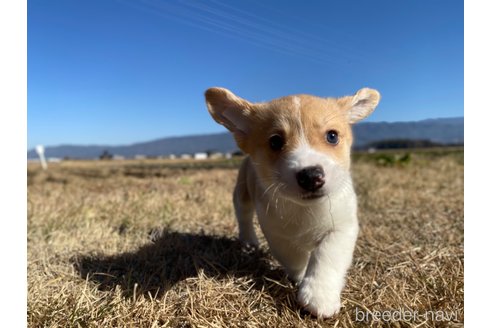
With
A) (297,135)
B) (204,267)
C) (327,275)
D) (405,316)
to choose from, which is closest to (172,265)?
(204,267)

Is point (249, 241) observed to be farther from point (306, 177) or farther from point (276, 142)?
point (306, 177)

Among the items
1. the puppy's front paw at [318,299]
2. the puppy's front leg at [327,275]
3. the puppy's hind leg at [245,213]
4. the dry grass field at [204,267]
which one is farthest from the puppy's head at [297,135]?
the puppy's hind leg at [245,213]


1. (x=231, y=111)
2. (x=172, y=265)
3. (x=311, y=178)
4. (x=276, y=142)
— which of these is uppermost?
(x=231, y=111)

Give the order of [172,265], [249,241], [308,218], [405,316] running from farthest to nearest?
[249,241] → [172,265] → [308,218] → [405,316]

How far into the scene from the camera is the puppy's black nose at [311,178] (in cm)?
207

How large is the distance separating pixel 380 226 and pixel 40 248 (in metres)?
2.79

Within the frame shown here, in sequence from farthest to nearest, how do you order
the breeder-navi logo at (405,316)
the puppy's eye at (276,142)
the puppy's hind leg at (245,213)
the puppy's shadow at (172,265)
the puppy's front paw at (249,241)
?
1. the puppy's hind leg at (245,213)
2. the puppy's front paw at (249,241)
3. the puppy's shadow at (172,265)
4. the puppy's eye at (276,142)
5. the breeder-navi logo at (405,316)

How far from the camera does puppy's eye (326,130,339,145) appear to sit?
2414 mm

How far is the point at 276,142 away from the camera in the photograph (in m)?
2.42

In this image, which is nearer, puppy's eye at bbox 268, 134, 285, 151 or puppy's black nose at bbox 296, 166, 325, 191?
puppy's black nose at bbox 296, 166, 325, 191

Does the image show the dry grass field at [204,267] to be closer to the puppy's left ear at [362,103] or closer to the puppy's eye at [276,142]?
the puppy's eye at [276,142]

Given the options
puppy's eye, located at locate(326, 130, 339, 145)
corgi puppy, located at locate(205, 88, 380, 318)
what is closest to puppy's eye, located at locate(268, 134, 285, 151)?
corgi puppy, located at locate(205, 88, 380, 318)

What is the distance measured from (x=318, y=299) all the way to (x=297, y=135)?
2.71 ft

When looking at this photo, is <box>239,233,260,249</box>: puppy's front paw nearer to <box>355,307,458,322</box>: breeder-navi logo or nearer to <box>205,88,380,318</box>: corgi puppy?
<box>205,88,380,318</box>: corgi puppy
